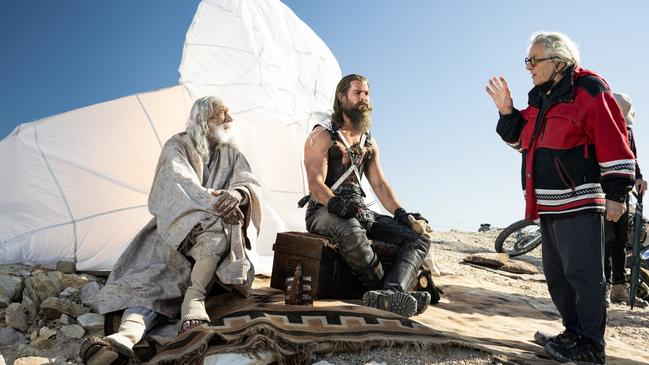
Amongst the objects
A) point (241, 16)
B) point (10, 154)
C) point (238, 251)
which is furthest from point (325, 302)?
point (241, 16)

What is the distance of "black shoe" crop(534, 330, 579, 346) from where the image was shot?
302 centimetres

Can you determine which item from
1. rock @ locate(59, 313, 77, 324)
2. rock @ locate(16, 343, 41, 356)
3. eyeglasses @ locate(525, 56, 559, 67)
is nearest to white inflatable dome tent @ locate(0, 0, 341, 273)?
rock @ locate(59, 313, 77, 324)

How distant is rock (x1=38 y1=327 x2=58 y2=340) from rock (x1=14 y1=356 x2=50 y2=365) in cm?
32

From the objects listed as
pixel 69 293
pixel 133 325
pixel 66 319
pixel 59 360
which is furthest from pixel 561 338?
pixel 69 293

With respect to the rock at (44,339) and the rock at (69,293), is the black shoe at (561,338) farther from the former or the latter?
the rock at (69,293)

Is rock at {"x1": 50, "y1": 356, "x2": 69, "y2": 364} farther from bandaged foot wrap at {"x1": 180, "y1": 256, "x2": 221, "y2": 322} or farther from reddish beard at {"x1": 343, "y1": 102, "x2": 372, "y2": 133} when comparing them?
reddish beard at {"x1": 343, "y1": 102, "x2": 372, "y2": 133}

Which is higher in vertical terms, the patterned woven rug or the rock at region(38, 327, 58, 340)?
the patterned woven rug

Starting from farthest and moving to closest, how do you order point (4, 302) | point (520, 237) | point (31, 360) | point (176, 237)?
point (520, 237) < point (4, 302) < point (176, 237) < point (31, 360)

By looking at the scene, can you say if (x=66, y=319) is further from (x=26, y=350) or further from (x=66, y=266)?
(x=66, y=266)

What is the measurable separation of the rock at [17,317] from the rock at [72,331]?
35 cm

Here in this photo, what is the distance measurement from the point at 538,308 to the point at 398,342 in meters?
2.63

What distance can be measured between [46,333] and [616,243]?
4.86 m

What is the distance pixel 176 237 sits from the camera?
136 inches

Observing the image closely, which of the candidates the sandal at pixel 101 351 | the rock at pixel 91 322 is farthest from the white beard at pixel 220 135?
the sandal at pixel 101 351
